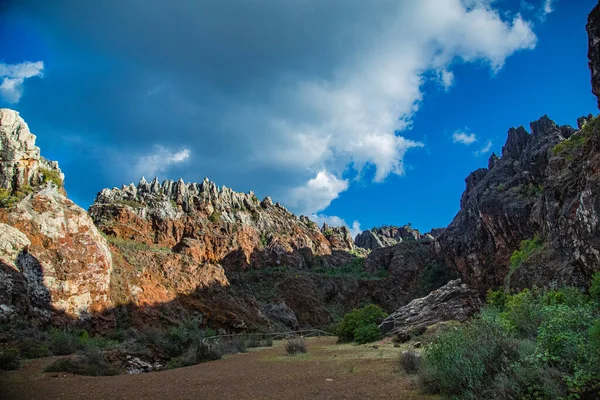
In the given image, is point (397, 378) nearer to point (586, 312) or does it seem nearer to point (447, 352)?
point (447, 352)

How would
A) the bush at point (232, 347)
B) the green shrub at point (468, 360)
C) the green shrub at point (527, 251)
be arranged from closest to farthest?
the green shrub at point (468, 360) → the bush at point (232, 347) → the green shrub at point (527, 251)

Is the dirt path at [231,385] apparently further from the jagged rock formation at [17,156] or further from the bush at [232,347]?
the jagged rock formation at [17,156]

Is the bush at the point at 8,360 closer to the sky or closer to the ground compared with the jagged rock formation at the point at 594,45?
closer to the ground

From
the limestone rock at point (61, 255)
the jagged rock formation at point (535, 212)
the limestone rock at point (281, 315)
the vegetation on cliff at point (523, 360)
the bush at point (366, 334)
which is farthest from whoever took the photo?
the limestone rock at point (281, 315)

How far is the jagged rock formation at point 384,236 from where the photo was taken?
122 meters

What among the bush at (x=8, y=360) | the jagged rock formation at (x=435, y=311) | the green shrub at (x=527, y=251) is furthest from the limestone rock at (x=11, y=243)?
the green shrub at (x=527, y=251)

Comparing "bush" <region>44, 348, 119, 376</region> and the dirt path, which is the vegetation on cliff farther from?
"bush" <region>44, 348, 119, 376</region>

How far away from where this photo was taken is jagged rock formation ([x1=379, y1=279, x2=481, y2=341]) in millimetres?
22922

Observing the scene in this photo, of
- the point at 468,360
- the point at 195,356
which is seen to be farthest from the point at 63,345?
the point at 468,360

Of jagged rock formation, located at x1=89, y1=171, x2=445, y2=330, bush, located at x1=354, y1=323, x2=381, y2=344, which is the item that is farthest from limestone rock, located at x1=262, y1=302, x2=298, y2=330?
bush, located at x1=354, y1=323, x2=381, y2=344

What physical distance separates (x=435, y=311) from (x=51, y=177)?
3515 cm

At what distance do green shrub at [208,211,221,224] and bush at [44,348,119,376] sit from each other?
54740mm

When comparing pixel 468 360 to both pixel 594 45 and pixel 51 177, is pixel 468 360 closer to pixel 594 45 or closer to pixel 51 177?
pixel 594 45

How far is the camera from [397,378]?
880 centimetres
